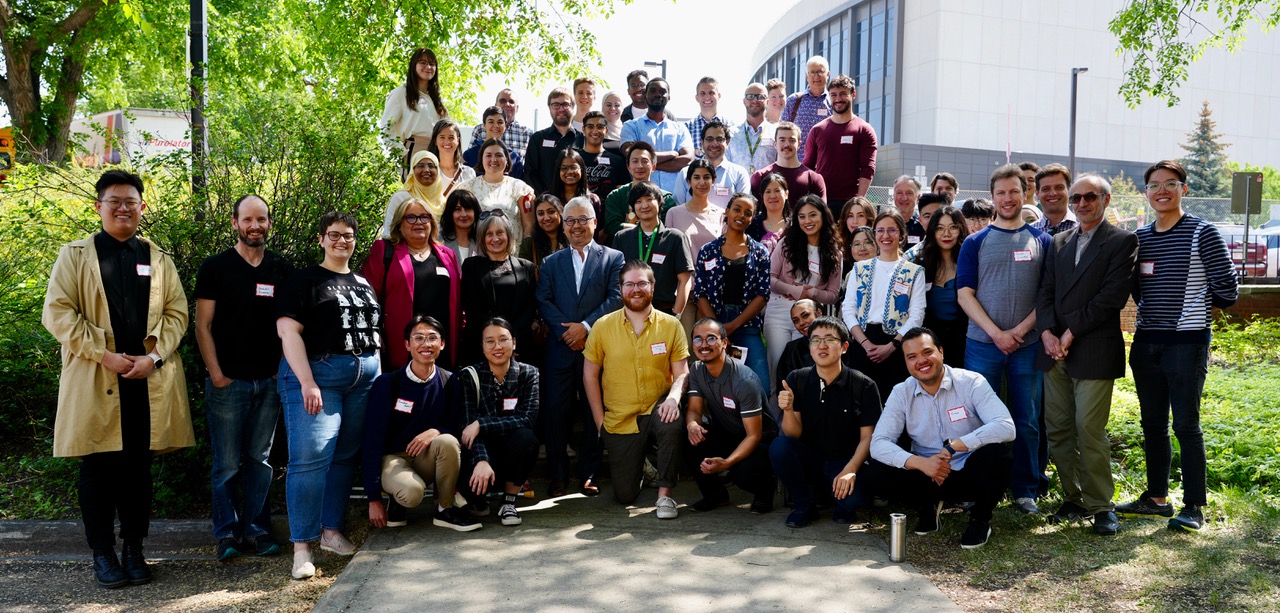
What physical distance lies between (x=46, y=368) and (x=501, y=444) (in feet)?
12.0

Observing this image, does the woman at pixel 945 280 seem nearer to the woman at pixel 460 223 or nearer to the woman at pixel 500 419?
the woman at pixel 500 419

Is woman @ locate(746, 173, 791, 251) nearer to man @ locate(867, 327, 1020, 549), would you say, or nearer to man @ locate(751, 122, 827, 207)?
man @ locate(751, 122, 827, 207)

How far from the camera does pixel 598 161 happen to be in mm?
8266

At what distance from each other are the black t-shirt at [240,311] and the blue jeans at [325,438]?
196 millimetres

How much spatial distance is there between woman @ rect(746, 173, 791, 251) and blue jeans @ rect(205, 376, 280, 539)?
3664 mm

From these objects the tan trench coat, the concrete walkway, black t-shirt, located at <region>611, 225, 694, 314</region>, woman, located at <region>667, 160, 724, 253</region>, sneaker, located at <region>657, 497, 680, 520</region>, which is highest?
woman, located at <region>667, 160, 724, 253</region>

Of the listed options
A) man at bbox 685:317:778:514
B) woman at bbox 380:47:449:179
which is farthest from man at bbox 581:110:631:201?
man at bbox 685:317:778:514

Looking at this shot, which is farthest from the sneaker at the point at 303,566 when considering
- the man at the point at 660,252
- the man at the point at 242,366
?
the man at the point at 660,252

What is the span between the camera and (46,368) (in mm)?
6887

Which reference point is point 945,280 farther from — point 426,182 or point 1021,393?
point 426,182

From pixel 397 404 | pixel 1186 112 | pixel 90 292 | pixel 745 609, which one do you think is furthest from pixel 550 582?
pixel 1186 112

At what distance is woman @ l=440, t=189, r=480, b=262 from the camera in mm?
6477

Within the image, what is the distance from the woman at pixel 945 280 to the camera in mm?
6227

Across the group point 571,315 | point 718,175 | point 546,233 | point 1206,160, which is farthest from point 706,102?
point 1206,160
